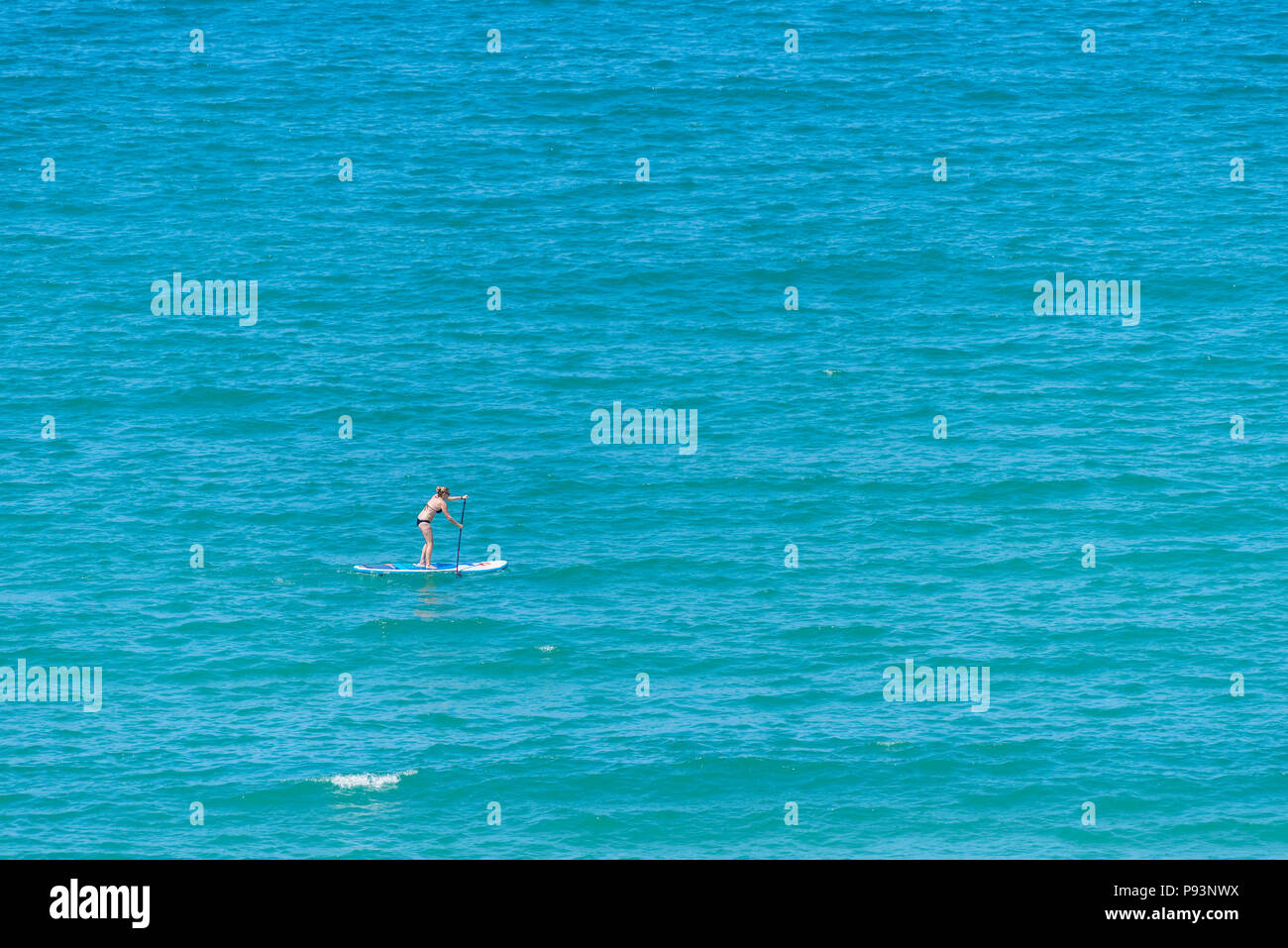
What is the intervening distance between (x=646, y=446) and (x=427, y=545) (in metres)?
16.1

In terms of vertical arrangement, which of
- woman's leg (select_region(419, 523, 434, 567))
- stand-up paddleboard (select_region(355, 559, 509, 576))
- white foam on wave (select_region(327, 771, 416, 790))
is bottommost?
white foam on wave (select_region(327, 771, 416, 790))

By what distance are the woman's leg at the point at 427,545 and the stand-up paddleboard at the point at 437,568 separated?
8.0 inches

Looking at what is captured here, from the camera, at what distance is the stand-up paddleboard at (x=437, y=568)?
56312 mm

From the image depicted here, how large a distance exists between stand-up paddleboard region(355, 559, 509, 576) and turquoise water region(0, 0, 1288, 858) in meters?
0.51

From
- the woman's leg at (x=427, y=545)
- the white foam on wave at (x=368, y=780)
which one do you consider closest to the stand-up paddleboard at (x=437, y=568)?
the woman's leg at (x=427, y=545)

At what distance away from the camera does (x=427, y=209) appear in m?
91.2

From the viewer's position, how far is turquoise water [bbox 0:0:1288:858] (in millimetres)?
44750

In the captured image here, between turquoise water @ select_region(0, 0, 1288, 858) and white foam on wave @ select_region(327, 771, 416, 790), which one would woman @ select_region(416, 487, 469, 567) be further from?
white foam on wave @ select_region(327, 771, 416, 790)

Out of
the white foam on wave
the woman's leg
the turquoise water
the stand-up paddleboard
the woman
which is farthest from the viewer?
the stand-up paddleboard

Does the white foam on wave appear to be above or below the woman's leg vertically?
below

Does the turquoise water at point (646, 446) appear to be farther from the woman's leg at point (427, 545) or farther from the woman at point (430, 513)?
the woman at point (430, 513)

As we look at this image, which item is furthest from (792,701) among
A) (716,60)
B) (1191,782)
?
(716,60)

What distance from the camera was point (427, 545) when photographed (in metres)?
55.5

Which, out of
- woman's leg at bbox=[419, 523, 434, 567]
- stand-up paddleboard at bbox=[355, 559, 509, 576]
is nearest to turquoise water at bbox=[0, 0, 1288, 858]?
stand-up paddleboard at bbox=[355, 559, 509, 576]
